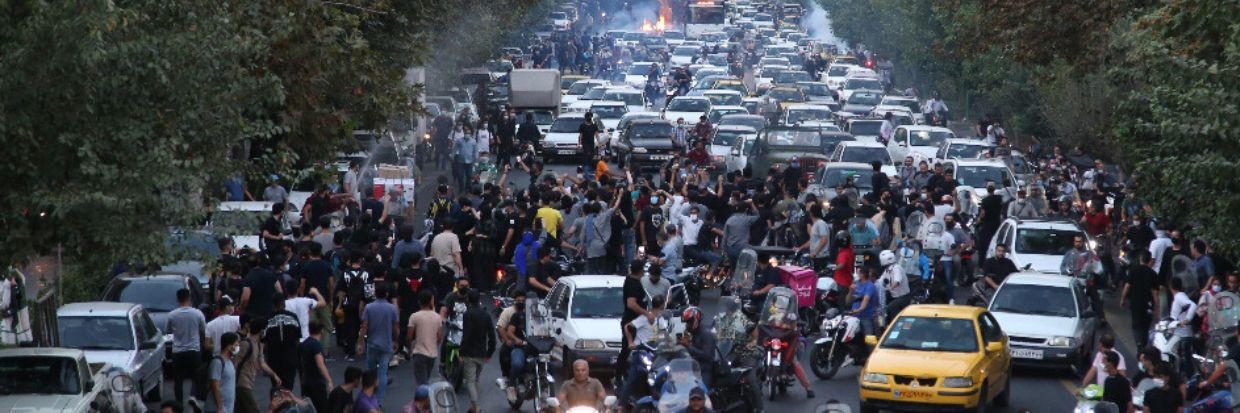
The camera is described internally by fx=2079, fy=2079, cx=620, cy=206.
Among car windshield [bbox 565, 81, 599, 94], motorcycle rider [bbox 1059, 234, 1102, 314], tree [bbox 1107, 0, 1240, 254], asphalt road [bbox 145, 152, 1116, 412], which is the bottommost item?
car windshield [bbox 565, 81, 599, 94]

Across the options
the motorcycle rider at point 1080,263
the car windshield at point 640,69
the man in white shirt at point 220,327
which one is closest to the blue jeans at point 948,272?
the motorcycle rider at point 1080,263

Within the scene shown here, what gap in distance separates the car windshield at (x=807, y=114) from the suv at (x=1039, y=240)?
21.2 meters

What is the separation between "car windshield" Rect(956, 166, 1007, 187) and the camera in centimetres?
3609

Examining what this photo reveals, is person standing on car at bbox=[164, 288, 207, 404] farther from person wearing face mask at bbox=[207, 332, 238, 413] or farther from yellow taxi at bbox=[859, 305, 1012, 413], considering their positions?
yellow taxi at bbox=[859, 305, 1012, 413]

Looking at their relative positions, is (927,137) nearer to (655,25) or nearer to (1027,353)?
(1027,353)

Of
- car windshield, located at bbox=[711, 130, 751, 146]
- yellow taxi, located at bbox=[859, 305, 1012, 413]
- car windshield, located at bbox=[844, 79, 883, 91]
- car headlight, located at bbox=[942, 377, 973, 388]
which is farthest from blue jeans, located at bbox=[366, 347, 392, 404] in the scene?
car windshield, located at bbox=[844, 79, 883, 91]

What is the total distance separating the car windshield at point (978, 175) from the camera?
36094mm

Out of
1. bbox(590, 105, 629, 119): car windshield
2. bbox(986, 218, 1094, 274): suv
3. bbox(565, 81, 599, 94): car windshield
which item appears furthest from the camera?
bbox(565, 81, 599, 94): car windshield

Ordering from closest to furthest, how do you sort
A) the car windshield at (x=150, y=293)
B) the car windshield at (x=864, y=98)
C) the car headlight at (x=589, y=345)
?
the car headlight at (x=589, y=345) < the car windshield at (x=150, y=293) < the car windshield at (x=864, y=98)

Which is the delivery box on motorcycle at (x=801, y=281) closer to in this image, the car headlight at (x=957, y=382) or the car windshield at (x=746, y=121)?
the car headlight at (x=957, y=382)

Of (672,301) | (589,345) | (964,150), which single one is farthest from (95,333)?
(964,150)

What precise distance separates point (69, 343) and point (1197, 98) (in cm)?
1114

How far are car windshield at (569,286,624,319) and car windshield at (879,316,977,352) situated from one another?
301 centimetres

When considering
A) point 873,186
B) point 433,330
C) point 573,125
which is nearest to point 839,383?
point 433,330
